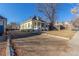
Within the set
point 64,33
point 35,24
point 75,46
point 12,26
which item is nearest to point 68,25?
point 64,33

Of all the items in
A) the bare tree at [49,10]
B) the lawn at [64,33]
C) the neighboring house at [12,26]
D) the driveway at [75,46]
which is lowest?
the driveway at [75,46]

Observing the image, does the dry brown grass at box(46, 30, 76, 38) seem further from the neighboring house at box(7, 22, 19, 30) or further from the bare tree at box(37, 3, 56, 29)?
the neighboring house at box(7, 22, 19, 30)

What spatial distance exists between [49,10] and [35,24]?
218 mm

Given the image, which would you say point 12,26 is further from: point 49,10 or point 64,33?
point 64,33

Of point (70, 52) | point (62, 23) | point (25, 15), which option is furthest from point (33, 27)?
point (70, 52)

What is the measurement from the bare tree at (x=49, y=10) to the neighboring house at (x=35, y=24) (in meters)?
0.08

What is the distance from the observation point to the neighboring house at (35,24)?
2.68 metres

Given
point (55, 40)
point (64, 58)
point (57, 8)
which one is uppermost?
point (57, 8)

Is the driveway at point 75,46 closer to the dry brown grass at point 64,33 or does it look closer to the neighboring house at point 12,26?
the dry brown grass at point 64,33

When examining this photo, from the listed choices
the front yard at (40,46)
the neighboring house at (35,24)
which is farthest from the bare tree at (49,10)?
the front yard at (40,46)

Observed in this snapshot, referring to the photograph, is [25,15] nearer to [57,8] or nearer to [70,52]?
[57,8]

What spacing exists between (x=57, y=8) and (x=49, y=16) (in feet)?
0.41

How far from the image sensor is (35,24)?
8.84ft

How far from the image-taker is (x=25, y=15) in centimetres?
267
